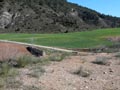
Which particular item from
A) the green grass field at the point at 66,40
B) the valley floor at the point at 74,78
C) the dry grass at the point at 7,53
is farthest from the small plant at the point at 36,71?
the green grass field at the point at 66,40

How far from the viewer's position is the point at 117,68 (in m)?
15.6

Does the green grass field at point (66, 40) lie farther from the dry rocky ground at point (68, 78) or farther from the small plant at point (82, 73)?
the small plant at point (82, 73)

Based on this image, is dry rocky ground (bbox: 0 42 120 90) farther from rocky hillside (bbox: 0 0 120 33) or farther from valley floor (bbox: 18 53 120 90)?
rocky hillside (bbox: 0 0 120 33)

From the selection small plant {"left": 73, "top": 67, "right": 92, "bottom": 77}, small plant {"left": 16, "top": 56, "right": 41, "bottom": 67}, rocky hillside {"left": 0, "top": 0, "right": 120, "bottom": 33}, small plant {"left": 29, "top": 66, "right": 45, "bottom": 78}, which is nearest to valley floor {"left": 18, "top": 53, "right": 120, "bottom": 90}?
small plant {"left": 73, "top": 67, "right": 92, "bottom": 77}

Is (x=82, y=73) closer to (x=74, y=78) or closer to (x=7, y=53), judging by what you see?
(x=74, y=78)

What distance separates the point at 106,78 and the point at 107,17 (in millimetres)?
98829

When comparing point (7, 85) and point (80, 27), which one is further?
point (80, 27)

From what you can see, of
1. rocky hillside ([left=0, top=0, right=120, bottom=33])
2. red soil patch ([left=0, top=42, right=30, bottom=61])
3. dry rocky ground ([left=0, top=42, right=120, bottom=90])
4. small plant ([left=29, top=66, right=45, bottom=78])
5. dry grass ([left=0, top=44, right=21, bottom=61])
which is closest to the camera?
dry rocky ground ([left=0, top=42, right=120, bottom=90])

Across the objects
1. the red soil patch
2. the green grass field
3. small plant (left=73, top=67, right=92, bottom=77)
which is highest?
small plant (left=73, top=67, right=92, bottom=77)

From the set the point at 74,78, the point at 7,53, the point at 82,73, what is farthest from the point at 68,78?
the point at 7,53

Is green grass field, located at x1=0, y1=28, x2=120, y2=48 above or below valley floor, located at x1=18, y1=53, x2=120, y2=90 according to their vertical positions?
below

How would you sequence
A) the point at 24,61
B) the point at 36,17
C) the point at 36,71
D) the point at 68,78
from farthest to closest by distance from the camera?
the point at 36,17 < the point at 24,61 < the point at 36,71 < the point at 68,78

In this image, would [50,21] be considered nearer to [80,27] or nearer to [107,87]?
[80,27]

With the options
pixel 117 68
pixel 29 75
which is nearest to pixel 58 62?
pixel 117 68
